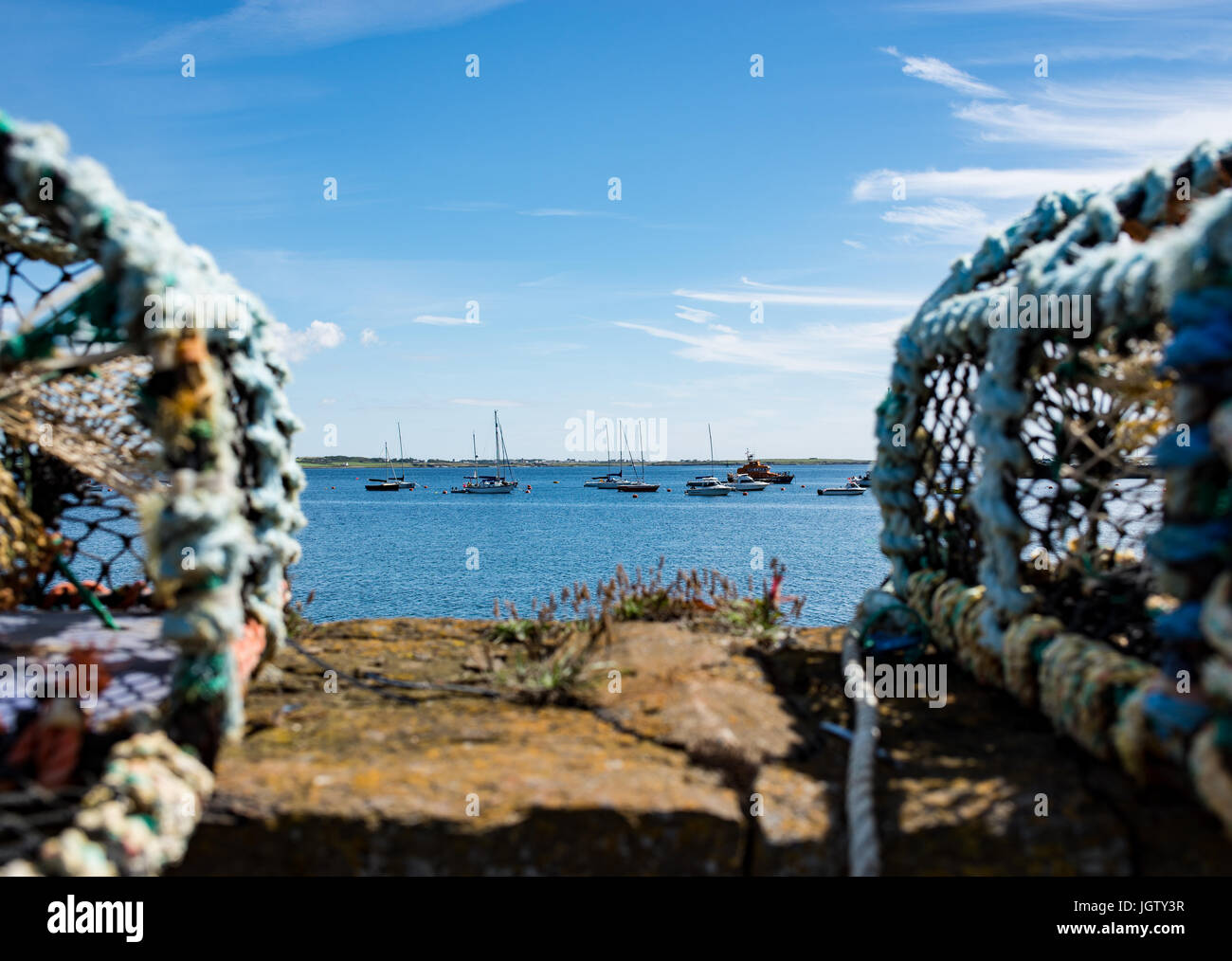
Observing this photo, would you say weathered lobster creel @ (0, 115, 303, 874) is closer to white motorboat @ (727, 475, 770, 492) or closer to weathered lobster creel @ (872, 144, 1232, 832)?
weathered lobster creel @ (872, 144, 1232, 832)

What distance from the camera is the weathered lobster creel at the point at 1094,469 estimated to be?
2.94 meters

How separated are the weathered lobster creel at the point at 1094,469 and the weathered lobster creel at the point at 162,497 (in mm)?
3972

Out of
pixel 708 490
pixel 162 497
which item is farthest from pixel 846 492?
pixel 162 497

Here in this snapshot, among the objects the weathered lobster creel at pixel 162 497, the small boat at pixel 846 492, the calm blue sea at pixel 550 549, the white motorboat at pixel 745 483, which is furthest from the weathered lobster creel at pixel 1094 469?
the white motorboat at pixel 745 483

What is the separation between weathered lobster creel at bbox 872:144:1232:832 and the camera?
294cm

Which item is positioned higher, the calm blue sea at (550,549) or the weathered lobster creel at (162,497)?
the weathered lobster creel at (162,497)

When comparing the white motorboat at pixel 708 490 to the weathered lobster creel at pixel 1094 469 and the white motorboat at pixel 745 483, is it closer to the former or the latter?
the white motorboat at pixel 745 483

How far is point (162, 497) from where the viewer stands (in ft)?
13.3

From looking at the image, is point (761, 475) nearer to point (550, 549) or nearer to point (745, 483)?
point (745, 483)

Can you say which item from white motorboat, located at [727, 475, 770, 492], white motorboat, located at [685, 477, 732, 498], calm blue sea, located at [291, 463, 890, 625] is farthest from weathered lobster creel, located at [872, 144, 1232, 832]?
white motorboat, located at [727, 475, 770, 492]

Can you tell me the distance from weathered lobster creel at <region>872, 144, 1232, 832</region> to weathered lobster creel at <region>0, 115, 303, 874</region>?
3972mm

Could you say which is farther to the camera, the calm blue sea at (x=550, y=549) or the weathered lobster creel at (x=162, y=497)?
the calm blue sea at (x=550, y=549)

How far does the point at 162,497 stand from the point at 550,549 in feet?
181
